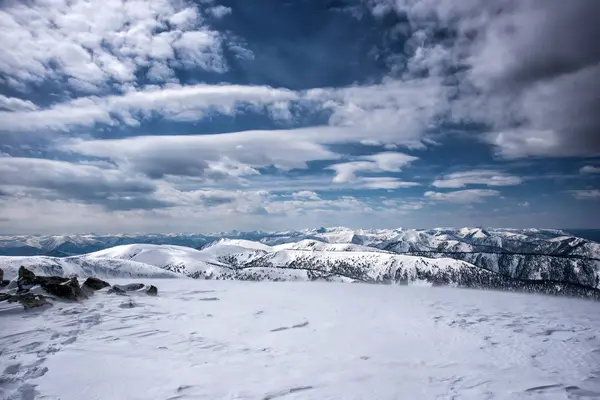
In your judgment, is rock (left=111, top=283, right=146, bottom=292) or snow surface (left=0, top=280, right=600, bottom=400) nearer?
snow surface (left=0, top=280, right=600, bottom=400)

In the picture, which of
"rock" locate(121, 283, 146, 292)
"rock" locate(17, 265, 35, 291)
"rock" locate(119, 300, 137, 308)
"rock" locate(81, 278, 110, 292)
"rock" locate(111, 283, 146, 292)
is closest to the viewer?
"rock" locate(119, 300, 137, 308)

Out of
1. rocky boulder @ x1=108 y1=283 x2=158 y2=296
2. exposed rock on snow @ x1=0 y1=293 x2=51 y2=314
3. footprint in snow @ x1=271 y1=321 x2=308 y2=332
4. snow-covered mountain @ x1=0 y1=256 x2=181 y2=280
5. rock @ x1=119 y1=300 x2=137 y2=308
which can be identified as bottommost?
snow-covered mountain @ x1=0 y1=256 x2=181 y2=280

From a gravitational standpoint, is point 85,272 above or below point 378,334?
below

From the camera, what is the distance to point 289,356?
1878cm

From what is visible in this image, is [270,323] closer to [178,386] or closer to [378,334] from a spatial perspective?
[378,334]

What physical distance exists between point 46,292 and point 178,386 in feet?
99.3

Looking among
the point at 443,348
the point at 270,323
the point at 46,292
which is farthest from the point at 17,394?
the point at 46,292

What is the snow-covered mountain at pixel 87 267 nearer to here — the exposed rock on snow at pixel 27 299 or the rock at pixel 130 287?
the rock at pixel 130 287

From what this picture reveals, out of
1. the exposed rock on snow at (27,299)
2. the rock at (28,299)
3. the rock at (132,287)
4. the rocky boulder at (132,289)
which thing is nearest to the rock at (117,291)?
the rocky boulder at (132,289)

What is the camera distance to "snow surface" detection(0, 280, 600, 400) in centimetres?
1397

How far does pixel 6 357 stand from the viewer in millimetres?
17156

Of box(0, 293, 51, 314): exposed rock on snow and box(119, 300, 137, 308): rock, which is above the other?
box(0, 293, 51, 314): exposed rock on snow

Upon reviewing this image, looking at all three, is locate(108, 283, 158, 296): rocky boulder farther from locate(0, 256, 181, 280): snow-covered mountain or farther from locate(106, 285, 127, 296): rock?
locate(0, 256, 181, 280): snow-covered mountain

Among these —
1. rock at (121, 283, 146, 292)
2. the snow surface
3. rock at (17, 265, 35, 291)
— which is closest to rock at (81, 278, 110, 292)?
rock at (121, 283, 146, 292)
